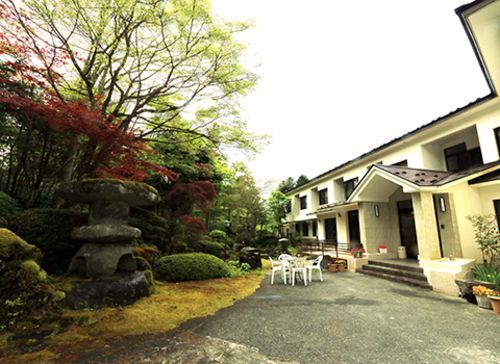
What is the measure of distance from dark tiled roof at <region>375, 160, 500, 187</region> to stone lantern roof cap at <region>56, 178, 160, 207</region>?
353 inches

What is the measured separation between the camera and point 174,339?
3492 millimetres

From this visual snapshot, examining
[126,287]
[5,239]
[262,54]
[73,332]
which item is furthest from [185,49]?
[73,332]

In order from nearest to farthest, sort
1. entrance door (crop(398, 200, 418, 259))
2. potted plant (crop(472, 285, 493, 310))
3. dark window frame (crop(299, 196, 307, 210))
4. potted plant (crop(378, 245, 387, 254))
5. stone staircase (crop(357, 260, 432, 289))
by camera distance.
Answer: potted plant (crop(472, 285, 493, 310))
stone staircase (crop(357, 260, 432, 289))
entrance door (crop(398, 200, 418, 259))
potted plant (crop(378, 245, 387, 254))
dark window frame (crop(299, 196, 307, 210))

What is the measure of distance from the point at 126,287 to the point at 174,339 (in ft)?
7.21

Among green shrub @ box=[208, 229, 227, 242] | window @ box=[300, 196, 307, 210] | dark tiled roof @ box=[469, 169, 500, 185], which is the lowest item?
green shrub @ box=[208, 229, 227, 242]

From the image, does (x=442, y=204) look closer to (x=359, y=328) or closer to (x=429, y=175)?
(x=429, y=175)

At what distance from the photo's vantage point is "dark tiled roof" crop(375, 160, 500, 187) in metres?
7.48

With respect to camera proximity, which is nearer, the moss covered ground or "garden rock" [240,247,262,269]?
the moss covered ground

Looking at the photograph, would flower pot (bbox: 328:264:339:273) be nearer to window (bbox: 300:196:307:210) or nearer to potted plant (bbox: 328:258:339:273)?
potted plant (bbox: 328:258:339:273)

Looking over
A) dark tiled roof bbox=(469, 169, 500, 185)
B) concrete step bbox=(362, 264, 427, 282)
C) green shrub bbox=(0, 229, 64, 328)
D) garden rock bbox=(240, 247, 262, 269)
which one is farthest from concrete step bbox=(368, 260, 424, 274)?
green shrub bbox=(0, 229, 64, 328)

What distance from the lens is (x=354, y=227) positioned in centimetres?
1384

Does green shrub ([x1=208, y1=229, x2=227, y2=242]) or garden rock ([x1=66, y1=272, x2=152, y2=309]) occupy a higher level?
green shrub ([x1=208, y1=229, x2=227, y2=242])

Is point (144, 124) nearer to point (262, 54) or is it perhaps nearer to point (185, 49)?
point (185, 49)

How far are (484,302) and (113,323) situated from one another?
26.5ft
